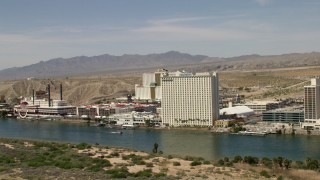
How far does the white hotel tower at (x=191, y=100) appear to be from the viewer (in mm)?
26906

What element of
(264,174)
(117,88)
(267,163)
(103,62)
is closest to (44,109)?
(117,88)

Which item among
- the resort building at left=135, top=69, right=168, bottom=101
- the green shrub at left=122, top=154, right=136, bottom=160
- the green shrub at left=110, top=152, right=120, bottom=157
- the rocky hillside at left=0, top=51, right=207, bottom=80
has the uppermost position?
the rocky hillside at left=0, top=51, right=207, bottom=80

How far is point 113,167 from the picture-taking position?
12.3m

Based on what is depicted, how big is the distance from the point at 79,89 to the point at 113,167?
4057 cm

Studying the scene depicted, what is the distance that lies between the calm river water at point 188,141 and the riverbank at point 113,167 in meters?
3.37

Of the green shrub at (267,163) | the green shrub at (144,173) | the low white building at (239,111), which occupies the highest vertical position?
the low white building at (239,111)

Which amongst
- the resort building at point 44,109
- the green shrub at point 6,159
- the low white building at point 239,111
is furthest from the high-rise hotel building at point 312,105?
the resort building at point 44,109

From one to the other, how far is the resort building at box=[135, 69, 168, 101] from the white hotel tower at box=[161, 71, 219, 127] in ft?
37.4

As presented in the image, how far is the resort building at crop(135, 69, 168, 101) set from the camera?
41.2 m

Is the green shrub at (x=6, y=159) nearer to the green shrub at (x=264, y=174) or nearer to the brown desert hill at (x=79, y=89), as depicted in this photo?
the green shrub at (x=264, y=174)

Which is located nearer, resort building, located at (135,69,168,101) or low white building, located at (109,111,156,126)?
low white building, located at (109,111,156,126)

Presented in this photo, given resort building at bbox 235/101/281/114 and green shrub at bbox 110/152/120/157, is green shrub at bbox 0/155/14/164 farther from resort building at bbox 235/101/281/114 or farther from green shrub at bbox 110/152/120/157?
resort building at bbox 235/101/281/114

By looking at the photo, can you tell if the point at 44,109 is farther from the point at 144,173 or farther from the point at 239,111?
the point at 144,173

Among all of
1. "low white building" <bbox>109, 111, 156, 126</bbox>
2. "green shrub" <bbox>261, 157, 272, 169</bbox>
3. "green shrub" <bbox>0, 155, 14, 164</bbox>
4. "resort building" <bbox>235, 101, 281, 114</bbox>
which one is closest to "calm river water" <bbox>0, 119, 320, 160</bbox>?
"low white building" <bbox>109, 111, 156, 126</bbox>
